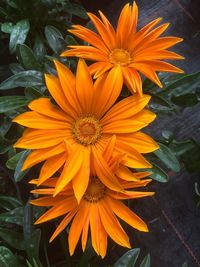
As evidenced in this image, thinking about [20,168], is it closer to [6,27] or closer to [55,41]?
[55,41]

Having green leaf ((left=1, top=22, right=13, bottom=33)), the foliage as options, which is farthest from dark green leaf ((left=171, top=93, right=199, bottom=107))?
green leaf ((left=1, top=22, right=13, bottom=33))

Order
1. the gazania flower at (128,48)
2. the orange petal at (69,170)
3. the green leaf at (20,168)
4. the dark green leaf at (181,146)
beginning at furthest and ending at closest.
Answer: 1. the dark green leaf at (181,146)
2. the green leaf at (20,168)
3. the gazania flower at (128,48)
4. the orange petal at (69,170)

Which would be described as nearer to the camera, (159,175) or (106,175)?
(106,175)

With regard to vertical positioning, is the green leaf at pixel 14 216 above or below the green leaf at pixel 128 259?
below

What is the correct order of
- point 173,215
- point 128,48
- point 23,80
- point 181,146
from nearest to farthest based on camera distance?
1. point 128,48
2. point 23,80
3. point 181,146
4. point 173,215

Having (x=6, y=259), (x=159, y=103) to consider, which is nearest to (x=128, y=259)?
(x=6, y=259)

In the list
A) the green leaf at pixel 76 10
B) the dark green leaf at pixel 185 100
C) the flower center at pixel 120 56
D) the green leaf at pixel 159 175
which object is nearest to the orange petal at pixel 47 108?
the flower center at pixel 120 56

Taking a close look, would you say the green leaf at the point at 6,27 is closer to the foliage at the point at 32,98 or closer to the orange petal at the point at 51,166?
the foliage at the point at 32,98

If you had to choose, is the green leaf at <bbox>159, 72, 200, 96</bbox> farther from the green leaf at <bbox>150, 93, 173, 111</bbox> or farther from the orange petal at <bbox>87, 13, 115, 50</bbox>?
the orange petal at <bbox>87, 13, 115, 50</bbox>
